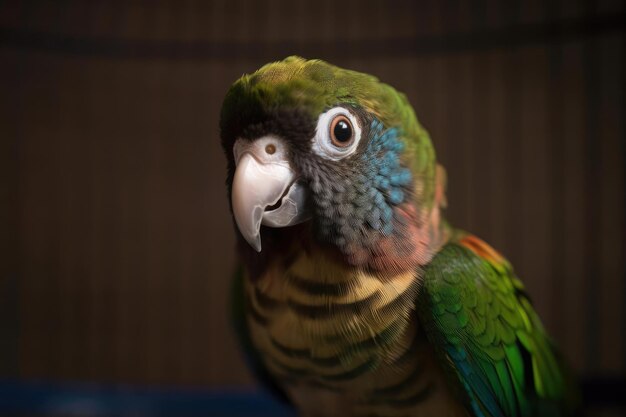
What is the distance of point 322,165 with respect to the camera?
520mm

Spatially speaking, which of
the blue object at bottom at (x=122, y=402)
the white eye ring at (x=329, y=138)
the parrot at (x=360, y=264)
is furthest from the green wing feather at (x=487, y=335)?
the blue object at bottom at (x=122, y=402)

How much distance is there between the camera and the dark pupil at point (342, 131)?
521 mm

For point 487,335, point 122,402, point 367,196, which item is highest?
point 367,196

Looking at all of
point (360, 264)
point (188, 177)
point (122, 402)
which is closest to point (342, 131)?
point (360, 264)

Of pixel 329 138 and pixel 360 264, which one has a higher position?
pixel 329 138

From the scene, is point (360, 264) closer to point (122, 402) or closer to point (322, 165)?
point (322, 165)

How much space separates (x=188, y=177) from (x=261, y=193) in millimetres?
1238

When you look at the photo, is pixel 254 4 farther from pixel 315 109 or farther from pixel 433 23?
pixel 315 109

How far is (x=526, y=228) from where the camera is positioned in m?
1.69

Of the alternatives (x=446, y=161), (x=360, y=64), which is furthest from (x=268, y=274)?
(x=446, y=161)

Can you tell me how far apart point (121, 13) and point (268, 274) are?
1.32m

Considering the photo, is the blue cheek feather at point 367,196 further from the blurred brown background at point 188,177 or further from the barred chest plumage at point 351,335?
the blurred brown background at point 188,177

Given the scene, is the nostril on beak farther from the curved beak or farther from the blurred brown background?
the blurred brown background

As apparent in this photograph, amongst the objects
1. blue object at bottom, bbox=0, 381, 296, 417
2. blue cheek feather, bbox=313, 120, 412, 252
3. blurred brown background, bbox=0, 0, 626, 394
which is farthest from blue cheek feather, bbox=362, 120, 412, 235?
blurred brown background, bbox=0, 0, 626, 394
